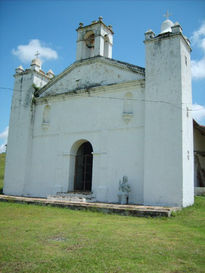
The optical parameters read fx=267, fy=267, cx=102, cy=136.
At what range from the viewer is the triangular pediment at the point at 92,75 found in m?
14.2

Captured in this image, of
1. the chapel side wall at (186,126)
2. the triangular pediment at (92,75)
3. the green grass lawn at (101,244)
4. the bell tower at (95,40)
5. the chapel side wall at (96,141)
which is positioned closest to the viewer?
the green grass lawn at (101,244)

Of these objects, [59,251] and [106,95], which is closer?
[59,251]

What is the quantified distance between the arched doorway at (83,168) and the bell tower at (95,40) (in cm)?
552

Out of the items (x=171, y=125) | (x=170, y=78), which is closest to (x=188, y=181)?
(x=171, y=125)

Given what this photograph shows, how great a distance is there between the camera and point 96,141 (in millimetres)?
14297

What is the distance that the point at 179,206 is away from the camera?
36.2ft

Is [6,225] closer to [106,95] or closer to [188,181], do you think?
[188,181]

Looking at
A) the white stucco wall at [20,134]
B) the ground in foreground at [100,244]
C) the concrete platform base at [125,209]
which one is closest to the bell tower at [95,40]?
the white stucco wall at [20,134]

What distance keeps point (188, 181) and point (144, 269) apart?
8.11 meters

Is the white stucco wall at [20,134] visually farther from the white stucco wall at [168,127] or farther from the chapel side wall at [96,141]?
the white stucco wall at [168,127]

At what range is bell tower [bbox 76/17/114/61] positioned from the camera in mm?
15742

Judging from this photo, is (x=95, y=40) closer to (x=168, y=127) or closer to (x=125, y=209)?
(x=168, y=127)

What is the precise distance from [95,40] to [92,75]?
219 cm

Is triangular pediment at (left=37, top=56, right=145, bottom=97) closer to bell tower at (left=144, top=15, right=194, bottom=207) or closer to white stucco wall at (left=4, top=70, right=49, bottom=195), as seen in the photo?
white stucco wall at (left=4, top=70, right=49, bottom=195)
